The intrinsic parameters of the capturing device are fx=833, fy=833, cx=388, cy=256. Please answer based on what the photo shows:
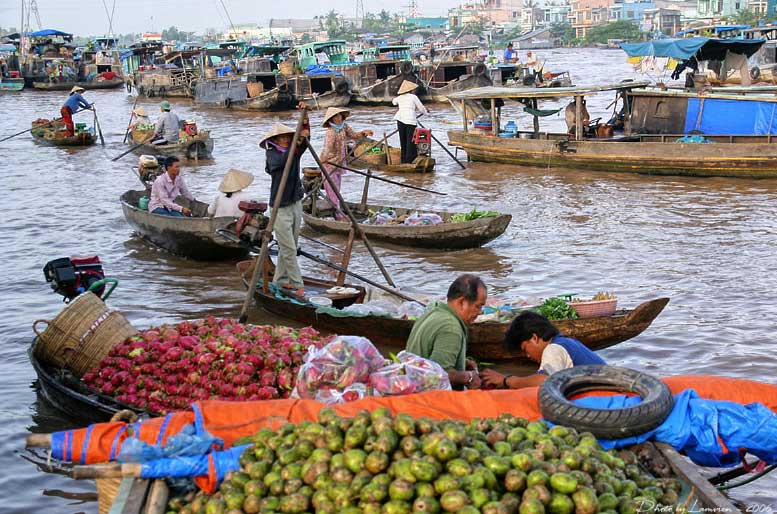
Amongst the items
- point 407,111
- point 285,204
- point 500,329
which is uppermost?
point 407,111

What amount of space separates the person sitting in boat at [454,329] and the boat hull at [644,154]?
1046cm

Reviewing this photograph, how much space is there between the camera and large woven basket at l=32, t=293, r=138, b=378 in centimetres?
542

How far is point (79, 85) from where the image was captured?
43094 mm

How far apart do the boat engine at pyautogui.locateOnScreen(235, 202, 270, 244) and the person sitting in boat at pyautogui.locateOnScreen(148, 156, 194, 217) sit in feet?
7.45

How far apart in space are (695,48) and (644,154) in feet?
16.7

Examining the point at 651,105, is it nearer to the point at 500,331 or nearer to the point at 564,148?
the point at 564,148

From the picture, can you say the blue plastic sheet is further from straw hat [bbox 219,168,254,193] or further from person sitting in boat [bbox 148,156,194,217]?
person sitting in boat [bbox 148,156,194,217]

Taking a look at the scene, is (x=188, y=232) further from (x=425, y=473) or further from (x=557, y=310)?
(x=425, y=473)

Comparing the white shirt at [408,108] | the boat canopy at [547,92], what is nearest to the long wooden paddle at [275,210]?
the white shirt at [408,108]

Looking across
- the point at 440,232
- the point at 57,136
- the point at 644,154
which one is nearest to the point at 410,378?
the point at 440,232

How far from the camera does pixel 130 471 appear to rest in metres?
3.30

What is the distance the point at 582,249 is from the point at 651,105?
5939 mm

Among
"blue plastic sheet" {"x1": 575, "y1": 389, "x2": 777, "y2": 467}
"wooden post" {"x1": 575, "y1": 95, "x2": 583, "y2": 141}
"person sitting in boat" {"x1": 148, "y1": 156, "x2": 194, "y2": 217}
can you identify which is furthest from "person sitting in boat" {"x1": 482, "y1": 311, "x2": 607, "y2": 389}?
"wooden post" {"x1": 575, "y1": 95, "x2": 583, "y2": 141}

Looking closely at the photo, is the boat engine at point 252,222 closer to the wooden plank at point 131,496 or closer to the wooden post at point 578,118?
the wooden plank at point 131,496
